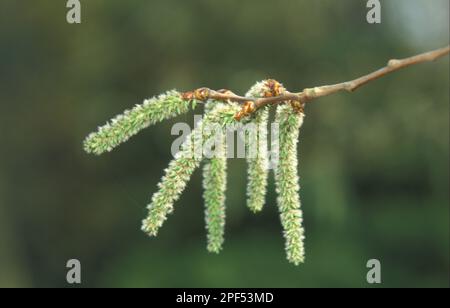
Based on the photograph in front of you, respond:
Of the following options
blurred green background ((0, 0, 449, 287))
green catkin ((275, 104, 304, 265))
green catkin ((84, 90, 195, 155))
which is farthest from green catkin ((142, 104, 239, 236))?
blurred green background ((0, 0, 449, 287))

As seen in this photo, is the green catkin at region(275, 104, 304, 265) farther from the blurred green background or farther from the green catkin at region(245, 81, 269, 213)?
the blurred green background

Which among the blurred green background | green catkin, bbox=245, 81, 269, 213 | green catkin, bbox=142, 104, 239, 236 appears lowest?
green catkin, bbox=142, 104, 239, 236

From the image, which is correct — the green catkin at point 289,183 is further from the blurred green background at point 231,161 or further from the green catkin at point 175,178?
the blurred green background at point 231,161

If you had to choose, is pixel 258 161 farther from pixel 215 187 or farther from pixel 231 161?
pixel 231 161

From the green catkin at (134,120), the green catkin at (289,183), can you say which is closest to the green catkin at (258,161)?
the green catkin at (289,183)

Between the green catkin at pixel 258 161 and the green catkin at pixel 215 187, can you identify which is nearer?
the green catkin at pixel 258 161

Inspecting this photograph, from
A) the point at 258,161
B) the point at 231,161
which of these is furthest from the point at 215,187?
the point at 231,161
